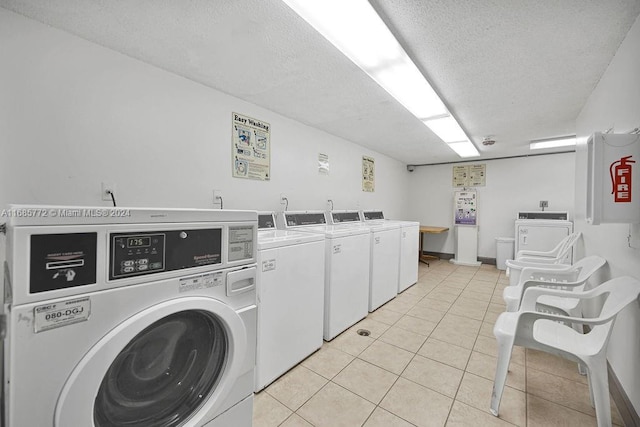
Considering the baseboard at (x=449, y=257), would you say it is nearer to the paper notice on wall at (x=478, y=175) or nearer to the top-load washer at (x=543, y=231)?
the top-load washer at (x=543, y=231)

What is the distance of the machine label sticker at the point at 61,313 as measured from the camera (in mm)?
648

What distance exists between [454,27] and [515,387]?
2.32 meters

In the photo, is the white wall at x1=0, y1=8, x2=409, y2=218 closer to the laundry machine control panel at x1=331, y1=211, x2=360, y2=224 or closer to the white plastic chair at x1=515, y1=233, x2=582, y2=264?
the laundry machine control panel at x1=331, y1=211, x2=360, y2=224

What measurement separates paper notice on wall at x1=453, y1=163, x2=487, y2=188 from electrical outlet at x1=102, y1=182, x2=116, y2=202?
5.88 m

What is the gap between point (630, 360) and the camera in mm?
1389

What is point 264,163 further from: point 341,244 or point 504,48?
point 504,48

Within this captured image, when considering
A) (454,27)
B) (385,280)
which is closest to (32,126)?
(454,27)

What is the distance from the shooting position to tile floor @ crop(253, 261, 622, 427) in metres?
1.47

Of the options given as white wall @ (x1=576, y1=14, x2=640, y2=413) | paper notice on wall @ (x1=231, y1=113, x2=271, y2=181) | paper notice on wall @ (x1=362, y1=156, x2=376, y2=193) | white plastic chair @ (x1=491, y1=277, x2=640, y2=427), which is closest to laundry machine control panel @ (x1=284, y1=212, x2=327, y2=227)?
paper notice on wall @ (x1=231, y1=113, x2=271, y2=181)

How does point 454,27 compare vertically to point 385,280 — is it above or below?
above

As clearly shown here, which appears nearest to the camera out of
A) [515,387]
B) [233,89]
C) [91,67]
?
[91,67]

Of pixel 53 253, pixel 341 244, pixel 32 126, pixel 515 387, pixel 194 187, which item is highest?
pixel 32 126

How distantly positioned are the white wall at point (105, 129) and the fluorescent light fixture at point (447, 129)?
189 cm

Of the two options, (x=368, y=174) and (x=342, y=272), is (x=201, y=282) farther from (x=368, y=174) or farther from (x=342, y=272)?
(x=368, y=174)
